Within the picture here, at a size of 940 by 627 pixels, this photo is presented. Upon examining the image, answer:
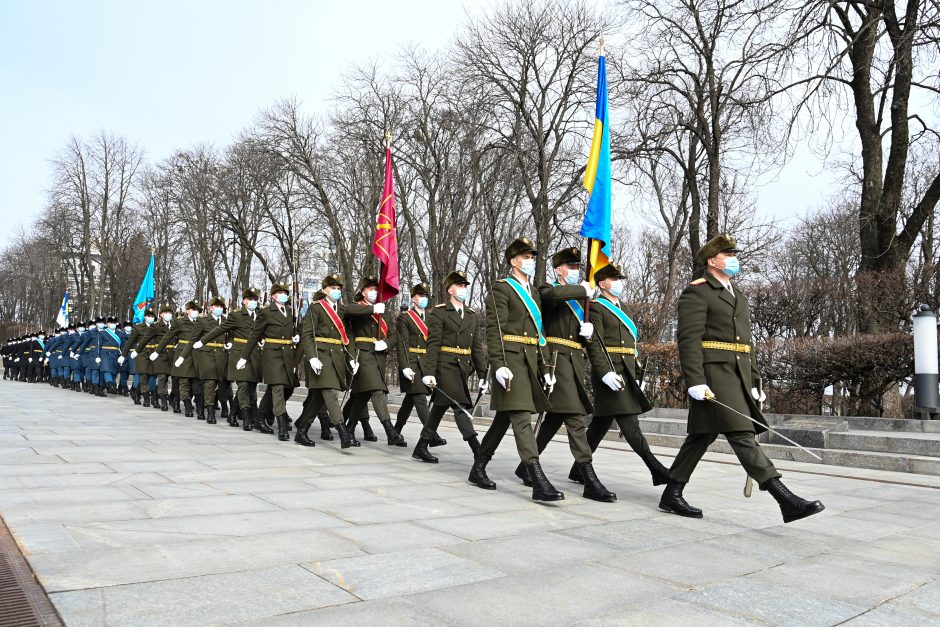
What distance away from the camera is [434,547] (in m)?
4.78

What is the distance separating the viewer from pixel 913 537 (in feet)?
18.3

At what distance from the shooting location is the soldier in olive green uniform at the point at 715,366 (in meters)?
5.95

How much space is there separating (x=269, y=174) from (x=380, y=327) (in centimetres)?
2556

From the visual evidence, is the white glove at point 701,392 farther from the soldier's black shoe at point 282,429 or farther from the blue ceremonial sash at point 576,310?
the soldier's black shoe at point 282,429

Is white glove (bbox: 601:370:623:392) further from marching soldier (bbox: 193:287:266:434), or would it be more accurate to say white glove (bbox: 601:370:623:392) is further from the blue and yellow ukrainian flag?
marching soldier (bbox: 193:287:266:434)

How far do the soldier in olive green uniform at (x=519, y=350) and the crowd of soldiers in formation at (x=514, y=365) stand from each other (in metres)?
0.01

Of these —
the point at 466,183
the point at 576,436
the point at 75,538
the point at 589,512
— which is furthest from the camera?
the point at 466,183

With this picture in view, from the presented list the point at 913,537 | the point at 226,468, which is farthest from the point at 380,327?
the point at 913,537

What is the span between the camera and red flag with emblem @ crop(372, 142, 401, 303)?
11.2m

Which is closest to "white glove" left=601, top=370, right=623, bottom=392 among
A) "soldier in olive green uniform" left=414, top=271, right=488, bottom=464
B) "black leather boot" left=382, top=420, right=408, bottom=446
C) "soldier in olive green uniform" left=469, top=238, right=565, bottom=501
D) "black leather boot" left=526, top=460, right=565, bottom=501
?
"soldier in olive green uniform" left=469, top=238, right=565, bottom=501

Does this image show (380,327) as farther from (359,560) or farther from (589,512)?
(359,560)

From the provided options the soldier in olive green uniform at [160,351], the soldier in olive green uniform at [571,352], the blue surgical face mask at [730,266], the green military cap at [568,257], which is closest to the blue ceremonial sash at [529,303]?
the soldier in olive green uniform at [571,352]

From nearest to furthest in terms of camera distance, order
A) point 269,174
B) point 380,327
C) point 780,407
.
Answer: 1. point 380,327
2. point 780,407
3. point 269,174

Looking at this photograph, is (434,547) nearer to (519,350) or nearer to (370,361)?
(519,350)
